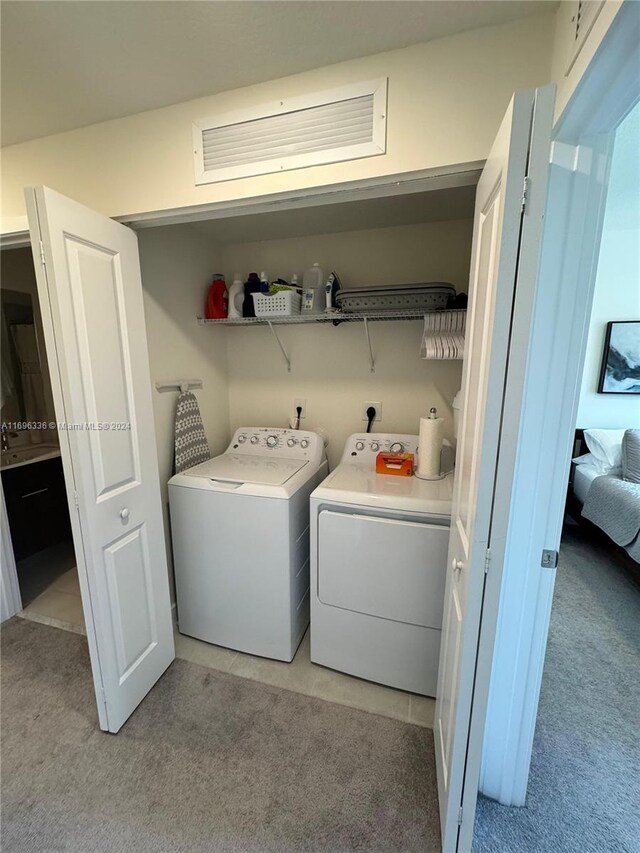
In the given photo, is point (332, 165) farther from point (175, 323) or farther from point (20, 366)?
point (20, 366)

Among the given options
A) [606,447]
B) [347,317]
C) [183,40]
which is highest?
[183,40]

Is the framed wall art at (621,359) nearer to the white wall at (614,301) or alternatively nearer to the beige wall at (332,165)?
the white wall at (614,301)

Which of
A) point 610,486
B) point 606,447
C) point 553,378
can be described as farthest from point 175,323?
point 606,447

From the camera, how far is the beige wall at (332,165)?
3.08 ft

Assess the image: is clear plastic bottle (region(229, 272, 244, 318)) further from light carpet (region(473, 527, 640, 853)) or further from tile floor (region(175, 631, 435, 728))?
light carpet (region(473, 527, 640, 853))

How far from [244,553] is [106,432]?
837 millimetres

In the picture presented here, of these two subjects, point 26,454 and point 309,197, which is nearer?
point 309,197

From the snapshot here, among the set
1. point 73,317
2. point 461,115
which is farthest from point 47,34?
point 461,115

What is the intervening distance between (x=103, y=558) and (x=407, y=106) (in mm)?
1797

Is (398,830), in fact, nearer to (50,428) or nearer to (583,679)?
(583,679)

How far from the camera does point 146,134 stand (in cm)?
125

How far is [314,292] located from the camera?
6.45 ft

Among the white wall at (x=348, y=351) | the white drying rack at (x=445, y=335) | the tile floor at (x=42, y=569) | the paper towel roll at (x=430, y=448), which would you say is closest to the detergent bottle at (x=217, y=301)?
the white wall at (x=348, y=351)

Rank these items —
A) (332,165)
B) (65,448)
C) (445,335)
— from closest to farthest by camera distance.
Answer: (332,165)
(65,448)
(445,335)
